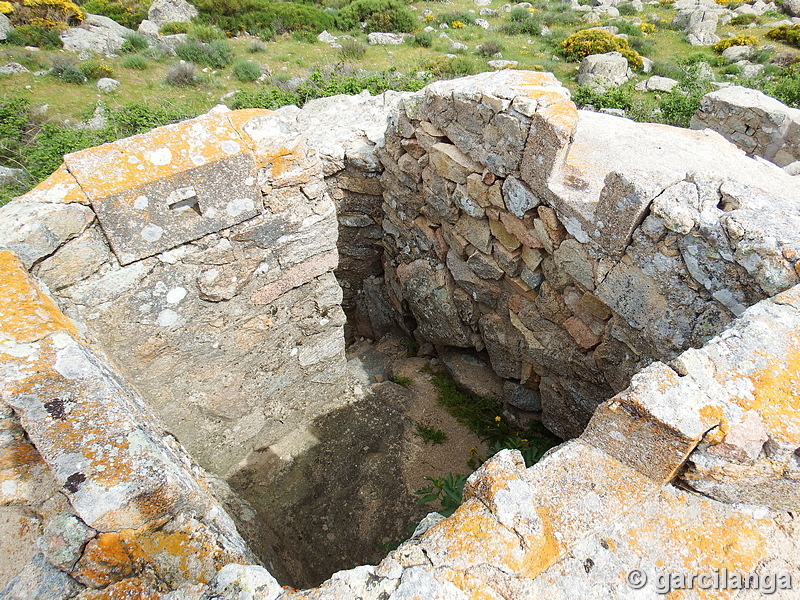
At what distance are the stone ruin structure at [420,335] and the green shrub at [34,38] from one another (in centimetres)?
1355

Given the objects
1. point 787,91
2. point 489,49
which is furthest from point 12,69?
point 787,91

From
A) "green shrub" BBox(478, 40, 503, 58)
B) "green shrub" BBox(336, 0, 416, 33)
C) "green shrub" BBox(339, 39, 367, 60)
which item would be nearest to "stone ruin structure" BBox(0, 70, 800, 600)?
"green shrub" BBox(339, 39, 367, 60)

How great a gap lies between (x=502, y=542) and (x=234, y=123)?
116 inches

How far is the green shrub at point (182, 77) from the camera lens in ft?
40.9

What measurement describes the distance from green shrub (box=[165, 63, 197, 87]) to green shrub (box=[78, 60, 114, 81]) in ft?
5.19

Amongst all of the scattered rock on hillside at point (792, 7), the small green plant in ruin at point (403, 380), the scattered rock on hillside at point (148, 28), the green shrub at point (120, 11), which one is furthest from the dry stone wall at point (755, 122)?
the green shrub at point (120, 11)

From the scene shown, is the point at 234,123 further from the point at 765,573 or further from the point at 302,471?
the point at 765,573

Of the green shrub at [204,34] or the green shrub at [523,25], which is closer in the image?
the green shrub at [204,34]

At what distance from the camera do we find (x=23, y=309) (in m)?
2.28

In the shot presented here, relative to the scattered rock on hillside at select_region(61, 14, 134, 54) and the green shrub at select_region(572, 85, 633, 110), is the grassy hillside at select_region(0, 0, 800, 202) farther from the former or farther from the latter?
the scattered rock on hillside at select_region(61, 14, 134, 54)

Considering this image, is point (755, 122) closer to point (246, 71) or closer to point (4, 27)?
point (246, 71)

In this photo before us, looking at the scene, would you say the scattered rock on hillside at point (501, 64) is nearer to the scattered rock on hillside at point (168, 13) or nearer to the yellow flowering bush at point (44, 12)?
the scattered rock on hillside at point (168, 13)

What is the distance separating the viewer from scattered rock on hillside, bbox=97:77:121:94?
11.8m

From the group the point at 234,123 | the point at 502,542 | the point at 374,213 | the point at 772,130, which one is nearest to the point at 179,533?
the point at 502,542
